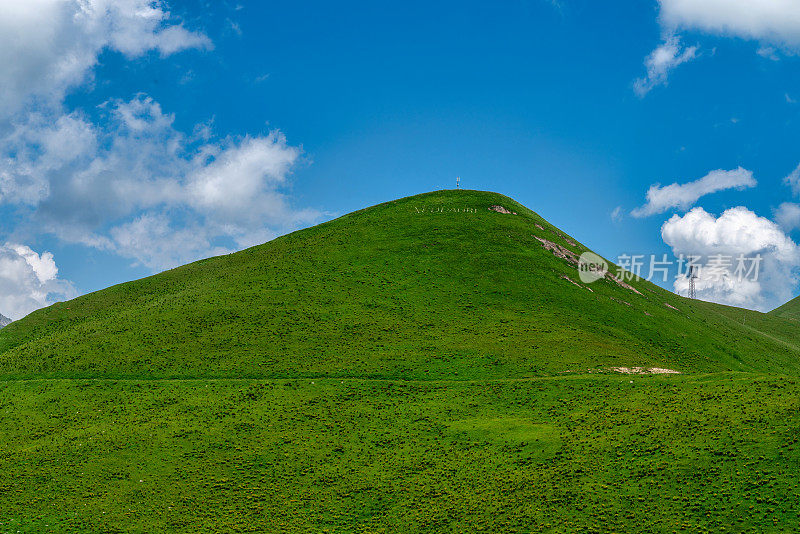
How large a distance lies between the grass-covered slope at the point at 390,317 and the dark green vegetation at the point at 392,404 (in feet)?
1.54

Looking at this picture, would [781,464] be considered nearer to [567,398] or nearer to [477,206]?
[567,398]

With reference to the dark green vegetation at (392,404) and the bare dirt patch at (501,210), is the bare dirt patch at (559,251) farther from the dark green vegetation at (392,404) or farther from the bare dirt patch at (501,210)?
the bare dirt patch at (501,210)

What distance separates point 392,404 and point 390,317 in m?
22.9

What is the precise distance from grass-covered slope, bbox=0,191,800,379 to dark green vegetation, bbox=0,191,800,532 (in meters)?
0.47

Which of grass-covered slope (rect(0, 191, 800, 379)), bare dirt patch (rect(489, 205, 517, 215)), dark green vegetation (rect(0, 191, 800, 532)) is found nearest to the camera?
dark green vegetation (rect(0, 191, 800, 532))

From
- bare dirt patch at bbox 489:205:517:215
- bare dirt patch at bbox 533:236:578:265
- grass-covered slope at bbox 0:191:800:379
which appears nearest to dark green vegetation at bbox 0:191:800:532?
grass-covered slope at bbox 0:191:800:379

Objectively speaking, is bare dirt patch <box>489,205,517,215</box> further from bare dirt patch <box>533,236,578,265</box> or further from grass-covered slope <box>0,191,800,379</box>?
bare dirt patch <box>533,236,578,265</box>

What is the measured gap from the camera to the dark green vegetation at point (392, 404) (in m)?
39.6

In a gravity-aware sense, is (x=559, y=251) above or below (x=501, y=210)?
below

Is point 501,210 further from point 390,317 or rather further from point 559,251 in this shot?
point 390,317

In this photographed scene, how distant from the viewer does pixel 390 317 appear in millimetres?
78750

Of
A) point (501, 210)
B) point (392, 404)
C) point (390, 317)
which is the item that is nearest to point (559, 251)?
point (501, 210)

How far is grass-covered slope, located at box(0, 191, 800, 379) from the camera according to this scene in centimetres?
6806

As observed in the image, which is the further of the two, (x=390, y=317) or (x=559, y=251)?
(x=559, y=251)
